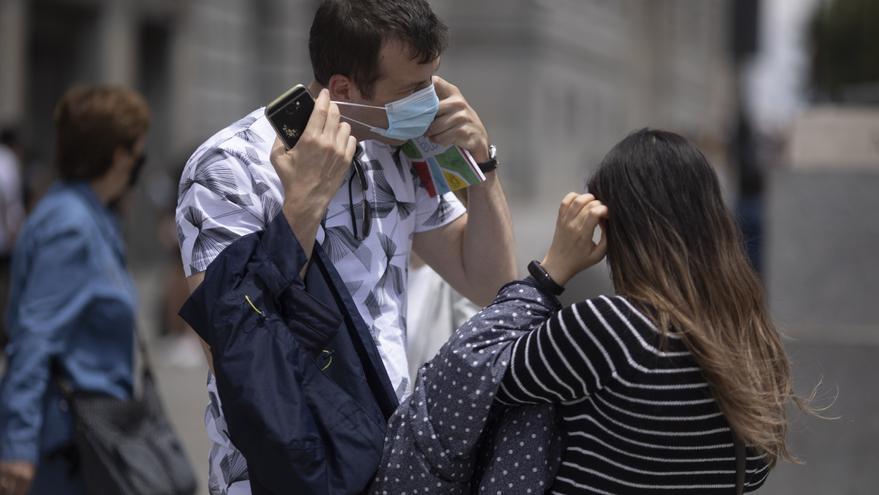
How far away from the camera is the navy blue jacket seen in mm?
2512

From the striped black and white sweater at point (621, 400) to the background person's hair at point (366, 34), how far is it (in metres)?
0.71

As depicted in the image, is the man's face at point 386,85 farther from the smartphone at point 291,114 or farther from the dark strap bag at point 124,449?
the dark strap bag at point 124,449

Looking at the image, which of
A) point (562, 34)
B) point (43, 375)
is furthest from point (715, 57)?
point (43, 375)

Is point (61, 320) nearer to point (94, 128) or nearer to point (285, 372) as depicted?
point (94, 128)

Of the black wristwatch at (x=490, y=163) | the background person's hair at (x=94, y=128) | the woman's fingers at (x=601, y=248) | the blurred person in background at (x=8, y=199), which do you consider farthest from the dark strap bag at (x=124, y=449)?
the blurred person in background at (x=8, y=199)

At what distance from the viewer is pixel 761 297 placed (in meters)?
2.66

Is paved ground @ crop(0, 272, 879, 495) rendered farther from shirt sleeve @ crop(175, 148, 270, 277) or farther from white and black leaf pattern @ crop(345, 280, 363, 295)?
shirt sleeve @ crop(175, 148, 270, 277)

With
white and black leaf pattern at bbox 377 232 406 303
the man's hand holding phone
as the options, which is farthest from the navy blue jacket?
white and black leaf pattern at bbox 377 232 406 303

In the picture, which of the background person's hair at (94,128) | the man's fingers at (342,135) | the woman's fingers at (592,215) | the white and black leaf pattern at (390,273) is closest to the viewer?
the woman's fingers at (592,215)

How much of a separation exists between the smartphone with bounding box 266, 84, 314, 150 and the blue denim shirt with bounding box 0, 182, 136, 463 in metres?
1.66

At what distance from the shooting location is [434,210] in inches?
128

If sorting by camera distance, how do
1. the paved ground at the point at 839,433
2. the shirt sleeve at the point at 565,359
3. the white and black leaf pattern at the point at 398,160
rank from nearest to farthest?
the shirt sleeve at the point at 565,359 < the white and black leaf pattern at the point at 398,160 < the paved ground at the point at 839,433

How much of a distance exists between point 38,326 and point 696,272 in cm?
230

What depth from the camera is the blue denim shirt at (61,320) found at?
4016 millimetres
